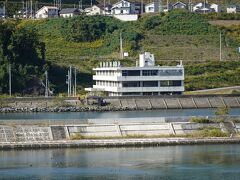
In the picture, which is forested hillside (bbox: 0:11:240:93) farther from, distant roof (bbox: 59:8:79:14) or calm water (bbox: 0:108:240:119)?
calm water (bbox: 0:108:240:119)

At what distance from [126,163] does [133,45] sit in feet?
186

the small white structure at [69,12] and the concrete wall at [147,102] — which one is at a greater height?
the small white structure at [69,12]

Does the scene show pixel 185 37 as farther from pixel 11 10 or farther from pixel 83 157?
pixel 83 157

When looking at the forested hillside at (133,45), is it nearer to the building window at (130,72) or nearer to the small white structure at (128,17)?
the small white structure at (128,17)

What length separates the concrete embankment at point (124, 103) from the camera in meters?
76.9

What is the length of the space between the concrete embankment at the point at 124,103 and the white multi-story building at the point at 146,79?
8.80ft

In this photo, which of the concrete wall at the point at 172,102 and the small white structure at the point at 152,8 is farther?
the small white structure at the point at 152,8

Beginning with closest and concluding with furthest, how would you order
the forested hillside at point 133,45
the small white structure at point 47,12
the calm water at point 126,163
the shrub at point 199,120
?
the calm water at point 126,163 < the shrub at point 199,120 < the forested hillside at point 133,45 < the small white structure at point 47,12

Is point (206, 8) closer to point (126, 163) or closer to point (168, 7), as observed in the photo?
point (168, 7)

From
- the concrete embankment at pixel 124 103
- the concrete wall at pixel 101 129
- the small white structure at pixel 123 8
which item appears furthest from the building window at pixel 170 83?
the small white structure at pixel 123 8

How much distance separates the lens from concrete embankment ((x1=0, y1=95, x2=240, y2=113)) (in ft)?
252

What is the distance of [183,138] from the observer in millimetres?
50906

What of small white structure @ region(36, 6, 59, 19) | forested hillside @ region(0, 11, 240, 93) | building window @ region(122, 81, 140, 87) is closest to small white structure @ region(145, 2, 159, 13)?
forested hillside @ region(0, 11, 240, 93)

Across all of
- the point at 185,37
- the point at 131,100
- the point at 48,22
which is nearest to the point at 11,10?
the point at 48,22
